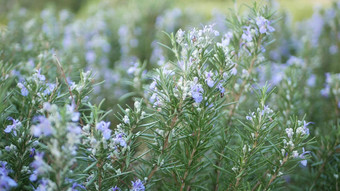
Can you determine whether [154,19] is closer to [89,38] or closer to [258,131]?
[89,38]

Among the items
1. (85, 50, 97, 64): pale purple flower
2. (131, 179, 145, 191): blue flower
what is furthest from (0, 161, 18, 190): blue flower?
(85, 50, 97, 64): pale purple flower

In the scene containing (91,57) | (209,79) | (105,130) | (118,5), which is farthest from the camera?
(118,5)

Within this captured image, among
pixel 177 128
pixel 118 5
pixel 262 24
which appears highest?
pixel 118 5

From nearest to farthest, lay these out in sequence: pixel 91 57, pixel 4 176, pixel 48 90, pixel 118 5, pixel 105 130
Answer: pixel 4 176 → pixel 105 130 → pixel 48 90 → pixel 91 57 → pixel 118 5

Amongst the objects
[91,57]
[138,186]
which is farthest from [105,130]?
[91,57]

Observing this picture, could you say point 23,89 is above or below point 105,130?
above

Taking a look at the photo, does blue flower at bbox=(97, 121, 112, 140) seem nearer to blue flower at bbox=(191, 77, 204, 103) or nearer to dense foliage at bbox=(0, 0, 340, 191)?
dense foliage at bbox=(0, 0, 340, 191)

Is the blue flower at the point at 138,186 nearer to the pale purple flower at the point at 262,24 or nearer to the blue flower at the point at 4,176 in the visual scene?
the blue flower at the point at 4,176

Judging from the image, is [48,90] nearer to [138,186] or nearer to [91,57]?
[138,186]

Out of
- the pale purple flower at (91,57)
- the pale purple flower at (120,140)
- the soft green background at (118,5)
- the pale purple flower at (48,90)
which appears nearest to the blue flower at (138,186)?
the pale purple flower at (120,140)

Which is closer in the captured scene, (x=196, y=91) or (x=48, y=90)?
(x=196, y=91)

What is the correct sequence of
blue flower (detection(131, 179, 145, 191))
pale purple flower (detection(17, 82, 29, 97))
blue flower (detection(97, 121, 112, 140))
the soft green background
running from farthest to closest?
the soft green background
pale purple flower (detection(17, 82, 29, 97))
blue flower (detection(131, 179, 145, 191))
blue flower (detection(97, 121, 112, 140))

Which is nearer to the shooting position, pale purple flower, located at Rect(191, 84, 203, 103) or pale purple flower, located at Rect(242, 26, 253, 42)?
pale purple flower, located at Rect(191, 84, 203, 103)

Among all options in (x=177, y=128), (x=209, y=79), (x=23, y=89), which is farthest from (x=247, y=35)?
(x=23, y=89)
